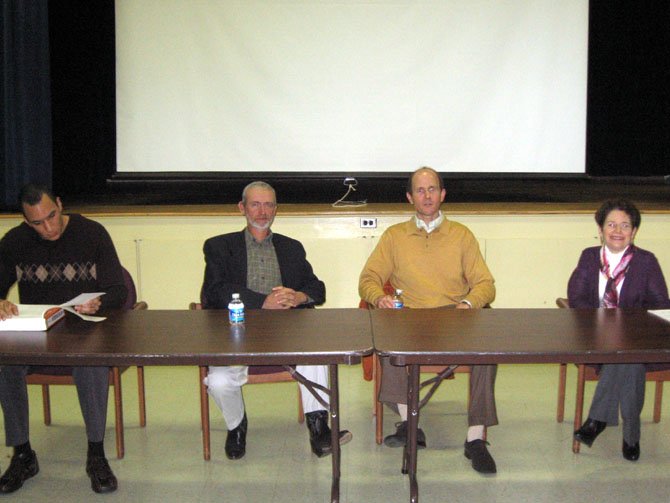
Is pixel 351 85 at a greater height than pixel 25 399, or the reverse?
pixel 351 85

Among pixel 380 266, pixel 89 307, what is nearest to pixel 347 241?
pixel 380 266

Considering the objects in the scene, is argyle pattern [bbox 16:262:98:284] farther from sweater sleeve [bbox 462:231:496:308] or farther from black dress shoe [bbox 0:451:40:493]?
sweater sleeve [bbox 462:231:496:308]

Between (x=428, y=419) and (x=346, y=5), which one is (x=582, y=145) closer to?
(x=346, y=5)

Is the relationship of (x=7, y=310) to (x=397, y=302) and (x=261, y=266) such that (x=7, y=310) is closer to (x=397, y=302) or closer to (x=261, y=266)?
(x=261, y=266)

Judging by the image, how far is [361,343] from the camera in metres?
2.32

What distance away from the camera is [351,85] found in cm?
454

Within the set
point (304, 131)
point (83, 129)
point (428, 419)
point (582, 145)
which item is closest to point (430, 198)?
point (428, 419)

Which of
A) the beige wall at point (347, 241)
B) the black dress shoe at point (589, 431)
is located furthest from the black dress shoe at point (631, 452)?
the beige wall at point (347, 241)

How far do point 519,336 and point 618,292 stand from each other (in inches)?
37.8

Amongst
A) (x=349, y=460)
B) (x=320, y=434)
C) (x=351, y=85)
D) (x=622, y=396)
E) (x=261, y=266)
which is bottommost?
(x=349, y=460)

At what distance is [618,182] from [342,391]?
231cm

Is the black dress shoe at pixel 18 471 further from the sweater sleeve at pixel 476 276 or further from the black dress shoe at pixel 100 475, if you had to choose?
the sweater sleeve at pixel 476 276

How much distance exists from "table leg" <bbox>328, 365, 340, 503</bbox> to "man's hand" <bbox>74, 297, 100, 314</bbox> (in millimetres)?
1005

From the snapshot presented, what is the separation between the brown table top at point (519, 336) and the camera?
2.21m
